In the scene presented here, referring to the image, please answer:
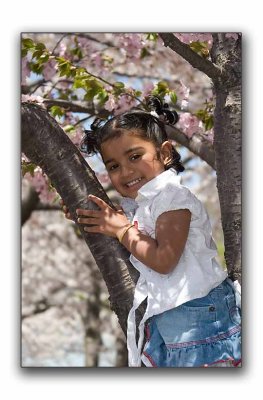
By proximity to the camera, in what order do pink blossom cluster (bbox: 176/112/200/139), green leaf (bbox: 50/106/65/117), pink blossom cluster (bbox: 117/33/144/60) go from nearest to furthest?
green leaf (bbox: 50/106/65/117), pink blossom cluster (bbox: 176/112/200/139), pink blossom cluster (bbox: 117/33/144/60)

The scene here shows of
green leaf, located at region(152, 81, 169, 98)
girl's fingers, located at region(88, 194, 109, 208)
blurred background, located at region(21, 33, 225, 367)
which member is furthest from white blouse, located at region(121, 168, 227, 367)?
green leaf, located at region(152, 81, 169, 98)

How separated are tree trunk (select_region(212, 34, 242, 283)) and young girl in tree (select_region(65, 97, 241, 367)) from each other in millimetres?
173

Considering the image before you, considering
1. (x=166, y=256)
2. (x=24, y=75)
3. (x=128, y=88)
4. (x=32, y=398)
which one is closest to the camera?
(x=166, y=256)

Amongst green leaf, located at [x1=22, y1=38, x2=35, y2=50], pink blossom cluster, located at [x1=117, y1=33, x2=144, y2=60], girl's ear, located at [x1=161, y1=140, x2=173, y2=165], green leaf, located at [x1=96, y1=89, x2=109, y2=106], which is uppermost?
pink blossom cluster, located at [x1=117, y1=33, x2=144, y2=60]

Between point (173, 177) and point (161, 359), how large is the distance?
57 centimetres

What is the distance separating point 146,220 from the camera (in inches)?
97.6

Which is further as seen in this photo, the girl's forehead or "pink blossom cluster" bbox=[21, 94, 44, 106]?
"pink blossom cluster" bbox=[21, 94, 44, 106]

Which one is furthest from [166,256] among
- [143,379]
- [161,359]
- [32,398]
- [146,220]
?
[32,398]

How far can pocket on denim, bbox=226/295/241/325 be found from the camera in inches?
99.6

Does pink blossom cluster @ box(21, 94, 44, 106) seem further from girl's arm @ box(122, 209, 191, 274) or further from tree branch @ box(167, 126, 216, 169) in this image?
girl's arm @ box(122, 209, 191, 274)

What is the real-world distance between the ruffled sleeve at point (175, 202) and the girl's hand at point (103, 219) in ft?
0.34

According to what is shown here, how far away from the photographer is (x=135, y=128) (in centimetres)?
257
